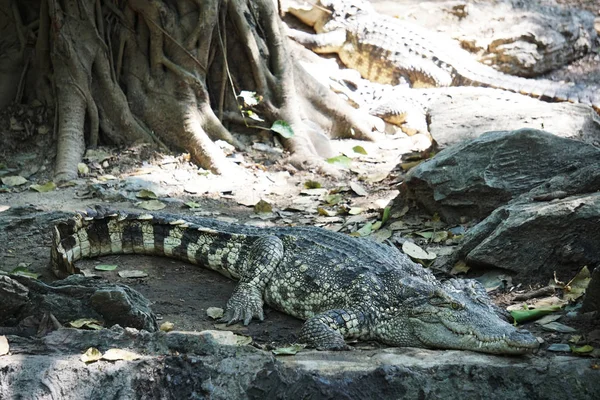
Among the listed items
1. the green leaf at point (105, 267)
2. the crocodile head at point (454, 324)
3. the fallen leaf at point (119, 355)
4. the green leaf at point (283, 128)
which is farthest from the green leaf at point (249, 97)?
the fallen leaf at point (119, 355)

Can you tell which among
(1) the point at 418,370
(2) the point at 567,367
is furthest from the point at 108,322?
(2) the point at 567,367

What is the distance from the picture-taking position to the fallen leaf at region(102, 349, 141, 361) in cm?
324

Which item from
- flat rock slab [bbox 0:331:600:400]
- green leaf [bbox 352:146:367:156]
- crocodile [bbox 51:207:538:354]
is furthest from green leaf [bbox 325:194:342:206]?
flat rock slab [bbox 0:331:600:400]

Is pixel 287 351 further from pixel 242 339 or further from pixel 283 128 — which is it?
pixel 283 128

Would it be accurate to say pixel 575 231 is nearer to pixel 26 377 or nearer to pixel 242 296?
pixel 242 296

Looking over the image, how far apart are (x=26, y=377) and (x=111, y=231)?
217 centimetres

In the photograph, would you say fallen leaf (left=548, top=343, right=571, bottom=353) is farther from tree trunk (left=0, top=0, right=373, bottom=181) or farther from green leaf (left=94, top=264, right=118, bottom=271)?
tree trunk (left=0, top=0, right=373, bottom=181)

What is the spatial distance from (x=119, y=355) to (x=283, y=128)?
460 centimetres

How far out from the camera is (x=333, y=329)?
13.2 feet

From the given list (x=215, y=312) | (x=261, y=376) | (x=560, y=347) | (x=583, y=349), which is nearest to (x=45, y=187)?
(x=215, y=312)

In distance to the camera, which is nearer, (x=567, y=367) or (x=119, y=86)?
(x=567, y=367)

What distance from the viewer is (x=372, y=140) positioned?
8570 mm

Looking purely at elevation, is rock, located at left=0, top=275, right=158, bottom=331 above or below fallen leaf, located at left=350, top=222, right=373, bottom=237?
above

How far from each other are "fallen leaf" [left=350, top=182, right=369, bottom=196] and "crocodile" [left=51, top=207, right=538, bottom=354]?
1825mm
